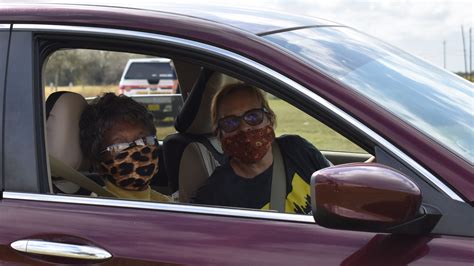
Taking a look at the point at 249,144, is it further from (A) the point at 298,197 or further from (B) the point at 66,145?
(B) the point at 66,145

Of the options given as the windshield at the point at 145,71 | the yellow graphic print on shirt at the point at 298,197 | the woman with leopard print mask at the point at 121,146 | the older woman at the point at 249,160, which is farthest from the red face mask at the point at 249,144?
the windshield at the point at 145,71

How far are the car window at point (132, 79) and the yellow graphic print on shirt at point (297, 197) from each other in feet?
2.56

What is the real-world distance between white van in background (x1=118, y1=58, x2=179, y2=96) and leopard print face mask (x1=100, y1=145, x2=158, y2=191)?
1485cm

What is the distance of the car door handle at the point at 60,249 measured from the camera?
1946mm

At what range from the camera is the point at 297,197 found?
2.67m

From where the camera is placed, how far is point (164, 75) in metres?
17.6

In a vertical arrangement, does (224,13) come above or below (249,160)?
above

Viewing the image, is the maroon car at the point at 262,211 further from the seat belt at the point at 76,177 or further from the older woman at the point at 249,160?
the older woman at the point at 249,160

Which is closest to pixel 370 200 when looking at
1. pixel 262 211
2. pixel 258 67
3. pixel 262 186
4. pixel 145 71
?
pixel 262 211

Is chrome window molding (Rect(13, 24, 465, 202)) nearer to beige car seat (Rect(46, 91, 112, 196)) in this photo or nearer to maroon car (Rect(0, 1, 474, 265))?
maroon car (Rect(0, 1, 474, 265))

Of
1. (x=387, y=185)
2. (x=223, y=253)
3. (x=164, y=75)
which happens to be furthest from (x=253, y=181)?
(x=164, y=75)

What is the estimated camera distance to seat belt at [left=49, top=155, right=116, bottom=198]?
248cm

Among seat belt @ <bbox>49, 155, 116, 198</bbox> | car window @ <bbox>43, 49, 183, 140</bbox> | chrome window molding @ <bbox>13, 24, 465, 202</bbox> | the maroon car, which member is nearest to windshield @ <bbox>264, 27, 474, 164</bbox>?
the maroon car

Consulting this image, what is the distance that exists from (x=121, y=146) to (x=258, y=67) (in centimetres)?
93
